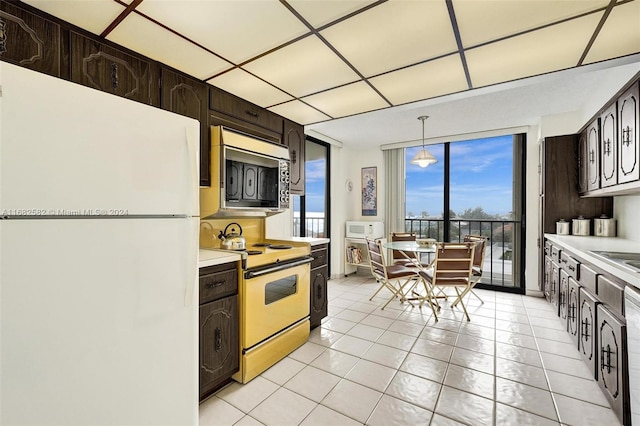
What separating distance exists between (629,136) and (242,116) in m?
3.14

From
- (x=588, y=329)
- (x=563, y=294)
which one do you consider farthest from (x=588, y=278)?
(x=563, y=294)

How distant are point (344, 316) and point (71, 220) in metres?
2.97

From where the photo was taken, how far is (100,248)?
3.73 ft

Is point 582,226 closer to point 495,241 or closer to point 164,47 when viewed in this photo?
point 495,241

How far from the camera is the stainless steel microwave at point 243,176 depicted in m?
2.30

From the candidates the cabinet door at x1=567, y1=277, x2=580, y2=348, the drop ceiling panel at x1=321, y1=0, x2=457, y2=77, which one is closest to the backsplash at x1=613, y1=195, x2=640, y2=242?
the cabinet door at x1=567, y1=277, x2=580, y2=348

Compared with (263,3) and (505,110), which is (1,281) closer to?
(263,3)

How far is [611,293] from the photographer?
1.73 m

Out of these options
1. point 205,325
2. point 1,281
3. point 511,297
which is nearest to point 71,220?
point 1,281

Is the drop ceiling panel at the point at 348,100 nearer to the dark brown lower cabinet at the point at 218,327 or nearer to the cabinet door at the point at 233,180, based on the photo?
the cabinet door at the point at 233,180

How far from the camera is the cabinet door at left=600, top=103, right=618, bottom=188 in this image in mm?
2471

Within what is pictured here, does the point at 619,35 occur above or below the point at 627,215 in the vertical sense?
above

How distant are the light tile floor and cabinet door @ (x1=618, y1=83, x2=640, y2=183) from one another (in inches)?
61.1

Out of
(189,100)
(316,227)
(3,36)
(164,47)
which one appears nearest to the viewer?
(3,36)
